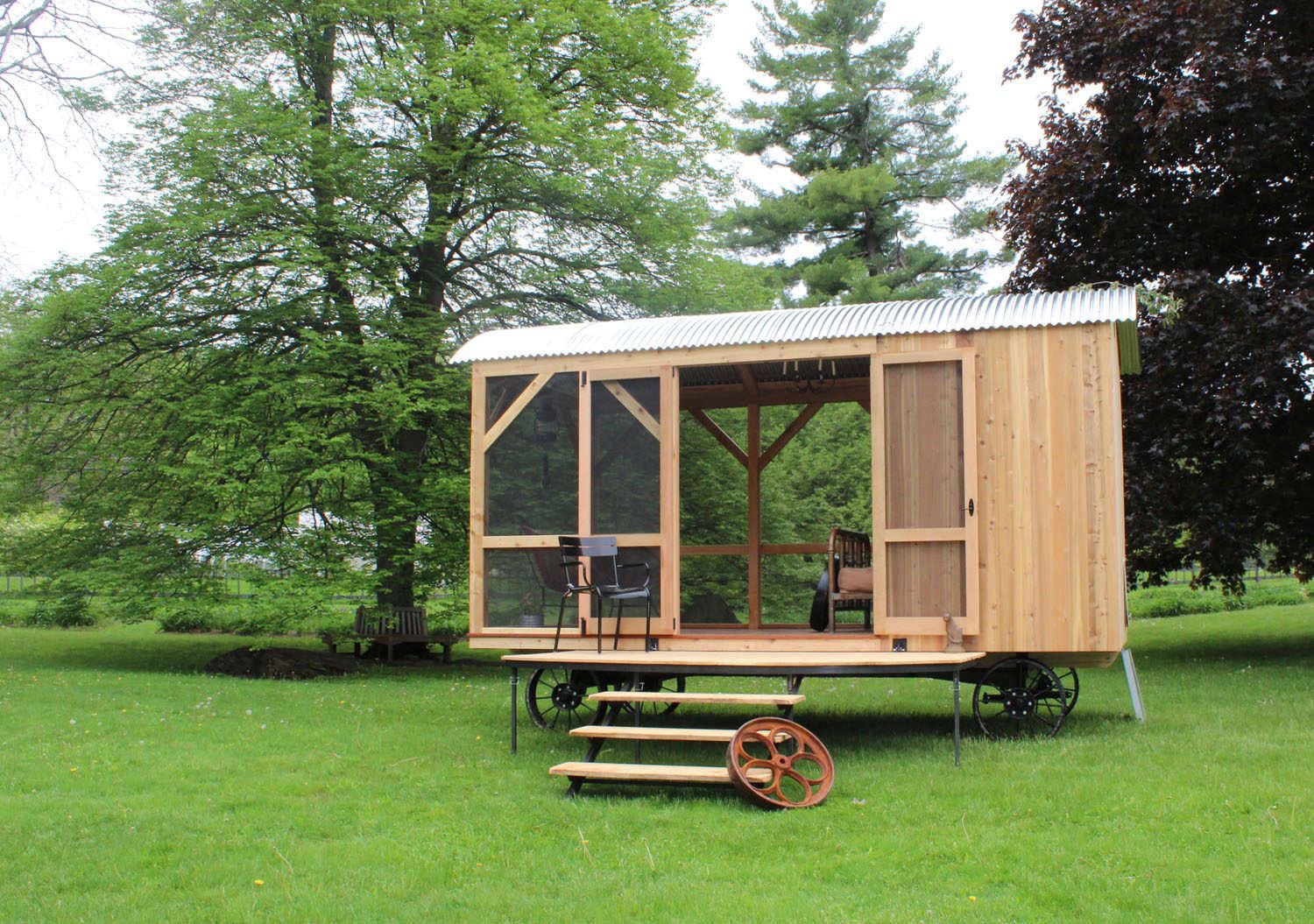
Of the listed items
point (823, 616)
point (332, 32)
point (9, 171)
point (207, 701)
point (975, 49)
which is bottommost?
point (207, 701)

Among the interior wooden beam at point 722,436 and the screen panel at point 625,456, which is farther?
the interior wooden beam at point 722,436

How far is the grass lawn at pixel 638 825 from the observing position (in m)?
4.42

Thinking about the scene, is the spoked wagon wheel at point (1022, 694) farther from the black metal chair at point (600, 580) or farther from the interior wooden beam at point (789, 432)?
the interior wooden beam at point (789, 432)

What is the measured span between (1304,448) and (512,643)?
6.81 metres

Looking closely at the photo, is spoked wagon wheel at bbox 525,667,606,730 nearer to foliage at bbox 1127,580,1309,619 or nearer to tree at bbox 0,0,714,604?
tree at bbox 0,0,714,604

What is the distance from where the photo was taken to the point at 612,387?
8.70 metres

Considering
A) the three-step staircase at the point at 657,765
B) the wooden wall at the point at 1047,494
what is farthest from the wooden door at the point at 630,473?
the three-step staircase at the point at 657,765

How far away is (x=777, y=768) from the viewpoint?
5.99 meters

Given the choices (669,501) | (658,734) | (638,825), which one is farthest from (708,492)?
(638,825)

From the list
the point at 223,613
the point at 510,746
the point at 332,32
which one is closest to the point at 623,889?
the point at 510,746

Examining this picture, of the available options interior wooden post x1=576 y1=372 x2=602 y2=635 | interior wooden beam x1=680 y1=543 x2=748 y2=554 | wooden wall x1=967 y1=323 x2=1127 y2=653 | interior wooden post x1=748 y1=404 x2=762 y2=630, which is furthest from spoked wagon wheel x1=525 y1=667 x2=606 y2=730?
wooden wall x1=967 y1=323 x2=1127 y2=653

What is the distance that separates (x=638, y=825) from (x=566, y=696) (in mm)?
3374

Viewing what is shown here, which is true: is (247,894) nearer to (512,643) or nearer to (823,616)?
(512,643)

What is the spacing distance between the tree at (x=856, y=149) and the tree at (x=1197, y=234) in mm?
14260
